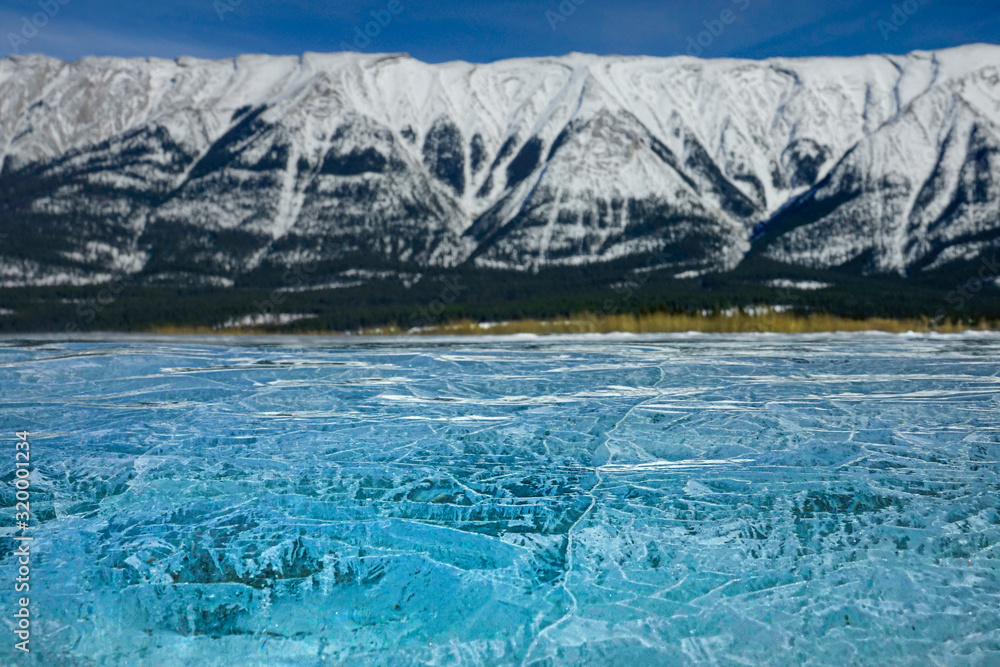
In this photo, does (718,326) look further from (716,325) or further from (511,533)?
(511,533)

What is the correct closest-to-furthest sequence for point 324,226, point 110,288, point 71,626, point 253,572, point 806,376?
point 71,626 → point 253,572 → point 806,376 → point 110,288 → point 324,226

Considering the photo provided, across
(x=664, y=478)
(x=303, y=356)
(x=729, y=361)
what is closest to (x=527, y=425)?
(x=664, y=478)

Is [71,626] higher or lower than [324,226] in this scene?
lower

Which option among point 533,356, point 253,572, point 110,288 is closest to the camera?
point 253,572

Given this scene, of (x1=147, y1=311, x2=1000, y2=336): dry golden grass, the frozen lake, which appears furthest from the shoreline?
the frozen lake

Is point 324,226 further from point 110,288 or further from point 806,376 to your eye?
point 806,376

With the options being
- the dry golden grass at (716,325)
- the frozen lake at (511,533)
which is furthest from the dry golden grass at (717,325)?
the frozen lake at (511,533)

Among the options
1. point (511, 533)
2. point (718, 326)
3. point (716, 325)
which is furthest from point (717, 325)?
point (511, 533)

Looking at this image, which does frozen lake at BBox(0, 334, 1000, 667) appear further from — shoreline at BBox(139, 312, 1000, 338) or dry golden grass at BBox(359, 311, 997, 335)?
dry golden grass at BBox(359, 311, 997, 335)

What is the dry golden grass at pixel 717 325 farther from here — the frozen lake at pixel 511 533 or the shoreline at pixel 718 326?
the frozen lake at pixel 511 533
